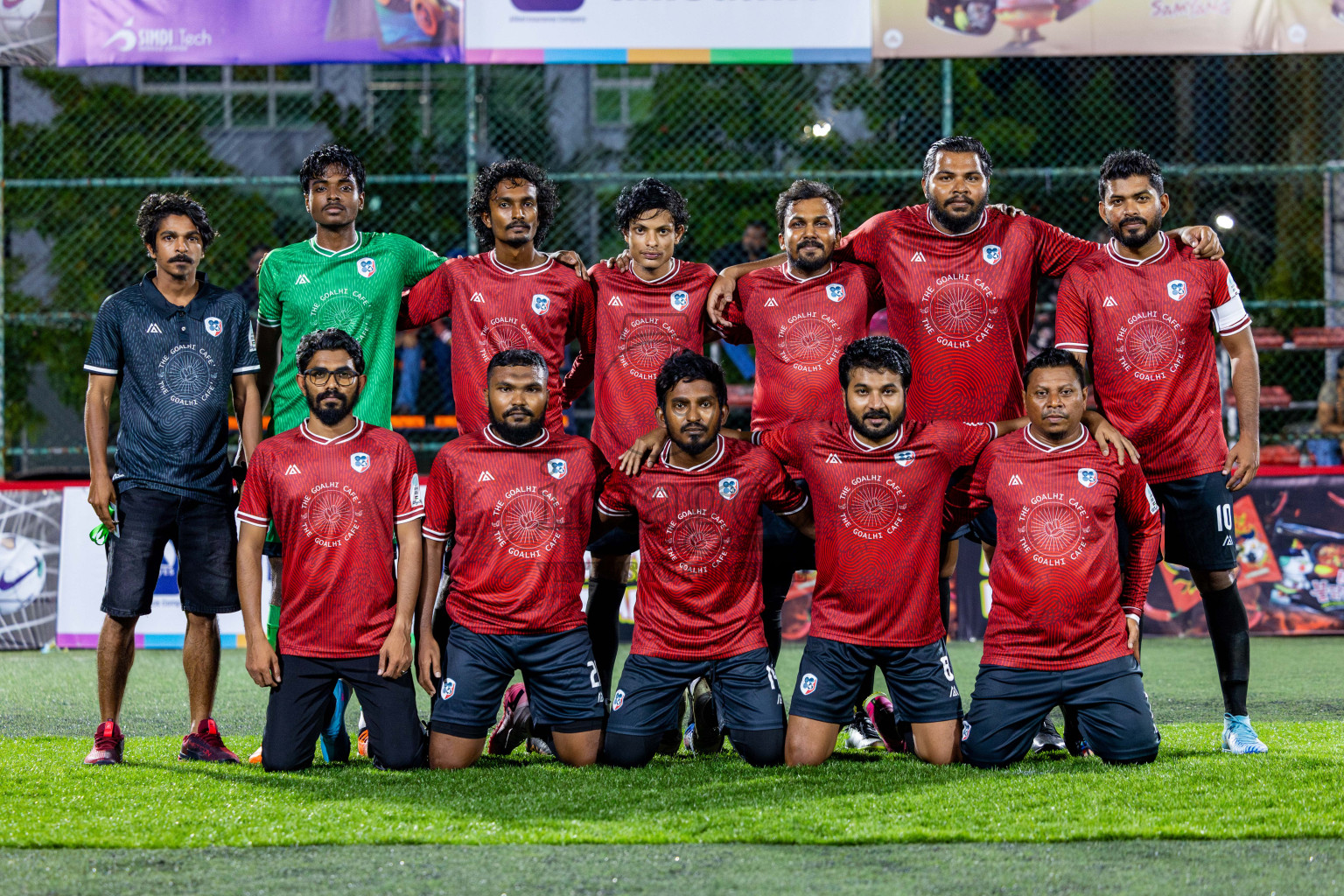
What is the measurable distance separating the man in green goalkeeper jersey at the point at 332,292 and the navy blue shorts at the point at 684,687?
1.43 m

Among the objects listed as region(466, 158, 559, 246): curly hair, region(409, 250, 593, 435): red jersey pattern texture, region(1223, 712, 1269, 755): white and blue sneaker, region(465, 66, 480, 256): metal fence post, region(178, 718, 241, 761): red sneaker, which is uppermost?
region(465, 66, 480, 256): metal fence post

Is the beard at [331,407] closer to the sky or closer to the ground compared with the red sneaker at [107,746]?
closer to the sky

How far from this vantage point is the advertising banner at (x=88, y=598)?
29.2 ft

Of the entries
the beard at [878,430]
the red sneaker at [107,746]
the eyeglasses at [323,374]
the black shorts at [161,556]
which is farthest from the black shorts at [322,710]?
the beard at [878,430]

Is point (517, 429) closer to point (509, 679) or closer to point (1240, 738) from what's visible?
point (509, 679)

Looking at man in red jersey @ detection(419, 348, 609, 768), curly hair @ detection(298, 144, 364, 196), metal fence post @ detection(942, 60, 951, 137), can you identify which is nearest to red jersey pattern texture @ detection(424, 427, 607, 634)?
man in red jersey @ detection(419, 348, 609, 768)

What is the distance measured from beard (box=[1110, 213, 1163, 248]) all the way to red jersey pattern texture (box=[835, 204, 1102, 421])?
0.12m

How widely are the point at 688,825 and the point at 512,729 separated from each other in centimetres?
164

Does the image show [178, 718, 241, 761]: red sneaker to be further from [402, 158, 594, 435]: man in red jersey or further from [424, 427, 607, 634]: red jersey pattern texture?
[402, 158, 594, 435]: man in red jersey

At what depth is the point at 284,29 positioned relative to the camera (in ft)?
31.3

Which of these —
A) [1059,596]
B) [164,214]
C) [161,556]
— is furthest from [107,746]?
[1059,596]

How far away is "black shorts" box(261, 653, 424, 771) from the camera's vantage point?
4.89 meters

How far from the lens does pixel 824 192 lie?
5.37 meters

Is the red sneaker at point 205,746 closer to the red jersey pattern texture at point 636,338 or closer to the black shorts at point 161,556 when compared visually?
the black shorts at point 161,556
